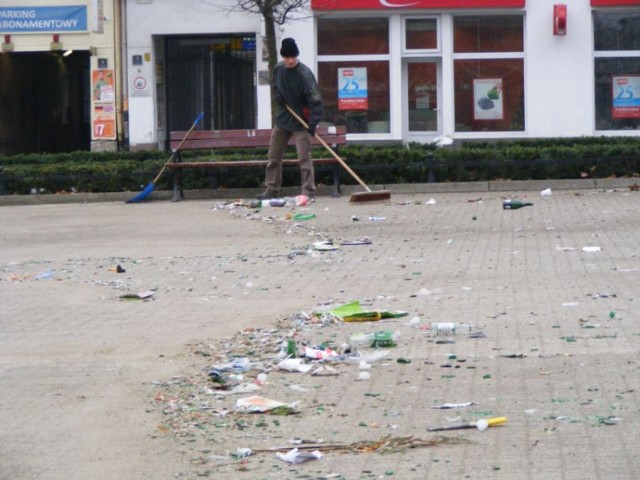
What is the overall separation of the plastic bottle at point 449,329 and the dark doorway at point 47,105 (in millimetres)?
22517

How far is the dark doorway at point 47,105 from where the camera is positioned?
29.5 metres

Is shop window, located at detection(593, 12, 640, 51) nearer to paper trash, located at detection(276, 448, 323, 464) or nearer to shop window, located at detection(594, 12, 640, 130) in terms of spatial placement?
shop window, located at detection(594, 12, 640, 130)

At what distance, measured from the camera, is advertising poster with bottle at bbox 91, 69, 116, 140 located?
25812mm

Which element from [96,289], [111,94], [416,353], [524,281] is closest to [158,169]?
[111,94]

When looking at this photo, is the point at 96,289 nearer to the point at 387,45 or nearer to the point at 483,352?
the point at 483,352

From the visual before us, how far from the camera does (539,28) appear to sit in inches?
988

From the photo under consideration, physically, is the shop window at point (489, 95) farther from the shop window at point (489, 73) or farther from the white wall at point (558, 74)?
the white wall at point (558, 74)

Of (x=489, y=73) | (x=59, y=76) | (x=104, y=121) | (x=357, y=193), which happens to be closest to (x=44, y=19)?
(x=104, y=121)

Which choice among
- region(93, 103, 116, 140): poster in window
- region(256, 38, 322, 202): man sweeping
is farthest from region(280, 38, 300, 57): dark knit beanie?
region(93, 103, 116, 140): poster in window

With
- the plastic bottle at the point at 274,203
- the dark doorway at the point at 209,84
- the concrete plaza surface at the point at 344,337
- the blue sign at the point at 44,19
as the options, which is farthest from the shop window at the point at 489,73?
the concrete plaza surface at the point at 344,337

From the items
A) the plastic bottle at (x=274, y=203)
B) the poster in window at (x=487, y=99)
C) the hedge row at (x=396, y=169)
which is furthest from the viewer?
the poster in window at (x=487, y=99)

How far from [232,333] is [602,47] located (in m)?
18.6

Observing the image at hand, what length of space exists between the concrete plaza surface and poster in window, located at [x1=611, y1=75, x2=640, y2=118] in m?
10.6

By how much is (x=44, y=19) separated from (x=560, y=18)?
1050 centimetres
